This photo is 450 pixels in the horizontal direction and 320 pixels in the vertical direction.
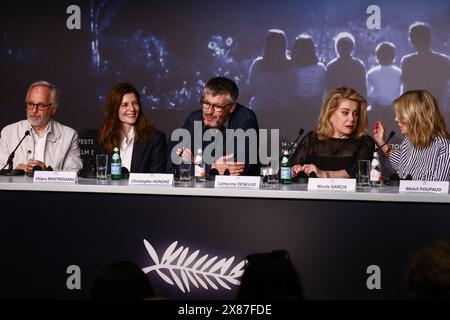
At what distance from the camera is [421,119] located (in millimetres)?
4117

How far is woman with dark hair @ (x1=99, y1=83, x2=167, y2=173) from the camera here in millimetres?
4543

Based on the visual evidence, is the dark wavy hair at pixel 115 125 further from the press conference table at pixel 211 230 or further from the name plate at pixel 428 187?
the name plate at pixel 428 187

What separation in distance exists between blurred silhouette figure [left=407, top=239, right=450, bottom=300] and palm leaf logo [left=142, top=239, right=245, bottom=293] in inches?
65.6

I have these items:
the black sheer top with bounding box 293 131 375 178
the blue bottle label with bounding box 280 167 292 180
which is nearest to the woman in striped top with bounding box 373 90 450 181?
the black sheer top with bounding box 293 131 375 178

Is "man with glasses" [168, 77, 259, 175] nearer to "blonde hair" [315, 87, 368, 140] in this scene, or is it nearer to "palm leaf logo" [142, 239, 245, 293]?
"blonde hair" [315, 87, 368, 140]

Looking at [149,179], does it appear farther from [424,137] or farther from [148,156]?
[424,137]

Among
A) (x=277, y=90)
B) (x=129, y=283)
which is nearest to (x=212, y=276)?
(x=129, y=283)

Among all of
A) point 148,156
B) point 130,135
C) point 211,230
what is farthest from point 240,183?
point 130,135

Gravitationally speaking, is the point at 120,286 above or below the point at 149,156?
below

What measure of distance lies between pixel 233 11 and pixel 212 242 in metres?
2.37

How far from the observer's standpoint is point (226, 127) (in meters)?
4.62

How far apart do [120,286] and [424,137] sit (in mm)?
2648

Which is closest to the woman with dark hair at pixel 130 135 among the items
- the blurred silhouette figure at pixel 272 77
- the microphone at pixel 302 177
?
the blurred silhouette figure at pixel 272 77
